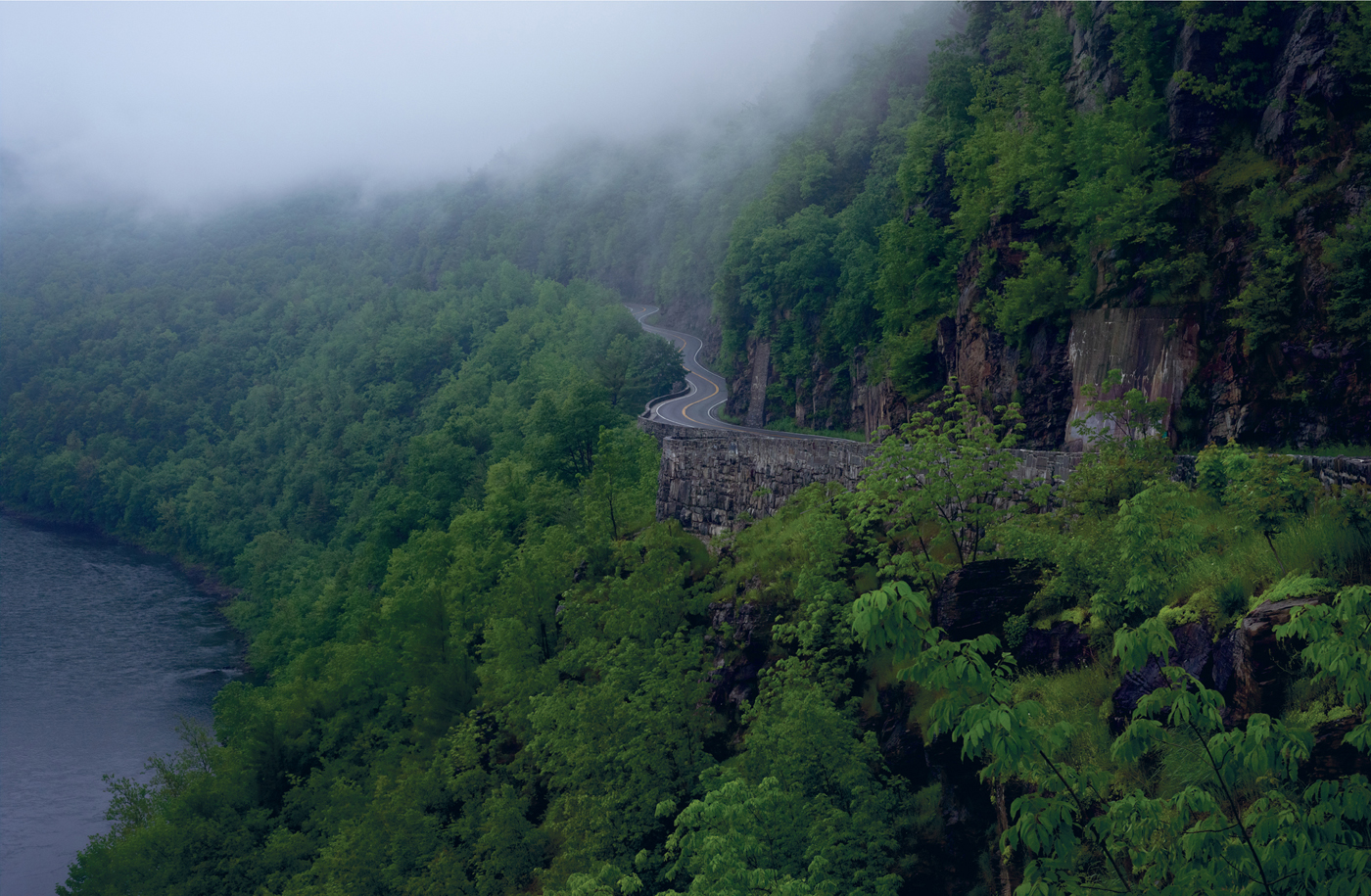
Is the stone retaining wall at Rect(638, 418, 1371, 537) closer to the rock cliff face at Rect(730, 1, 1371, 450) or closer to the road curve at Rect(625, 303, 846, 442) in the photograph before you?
the rock cliff face at Rect(730, 1, 1371, 450)

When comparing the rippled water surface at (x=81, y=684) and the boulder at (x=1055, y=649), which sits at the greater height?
the boulder at (x=1055, y=649)

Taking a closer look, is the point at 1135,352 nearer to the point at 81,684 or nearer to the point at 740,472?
the point at 740,472

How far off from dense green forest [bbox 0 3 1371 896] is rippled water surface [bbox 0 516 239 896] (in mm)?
5580

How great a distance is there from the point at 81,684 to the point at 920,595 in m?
63.4

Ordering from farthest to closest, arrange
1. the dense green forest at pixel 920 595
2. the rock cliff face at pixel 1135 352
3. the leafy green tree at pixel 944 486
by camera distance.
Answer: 1. the rock cliff face at pixel 1135 352
2. the leafy green tree at pixel 944 486
3. the dense green forest at pixel 920 595

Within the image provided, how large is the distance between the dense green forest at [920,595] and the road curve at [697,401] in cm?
334

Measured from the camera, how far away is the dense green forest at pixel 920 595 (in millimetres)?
7297

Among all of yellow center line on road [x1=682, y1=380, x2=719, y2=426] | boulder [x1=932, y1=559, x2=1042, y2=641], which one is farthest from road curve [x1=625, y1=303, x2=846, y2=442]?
boulder [x1=932, y1=559, x2=1042, y2=641]

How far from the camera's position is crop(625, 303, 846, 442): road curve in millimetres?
52562

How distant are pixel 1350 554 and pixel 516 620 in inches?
1009

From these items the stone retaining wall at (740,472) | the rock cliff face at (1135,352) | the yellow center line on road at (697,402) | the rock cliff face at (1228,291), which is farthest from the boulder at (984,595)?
the yellow center line on road at (697,402)

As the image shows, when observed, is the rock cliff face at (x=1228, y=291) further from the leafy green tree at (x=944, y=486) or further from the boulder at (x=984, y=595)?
the boulder at (x=984, y=595)

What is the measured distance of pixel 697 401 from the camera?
64438mm

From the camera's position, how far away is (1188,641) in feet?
31.8
